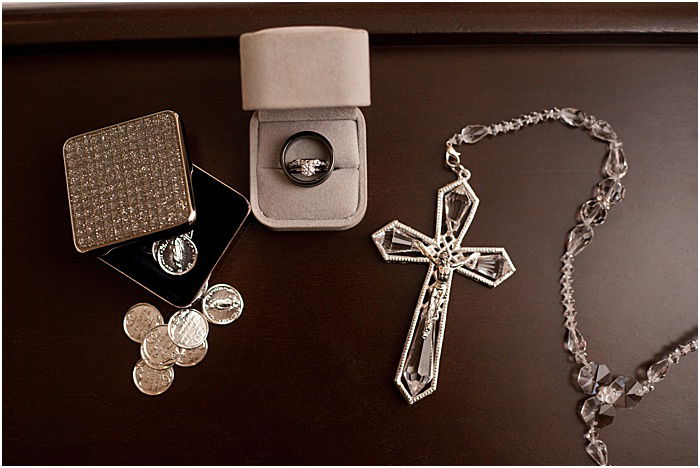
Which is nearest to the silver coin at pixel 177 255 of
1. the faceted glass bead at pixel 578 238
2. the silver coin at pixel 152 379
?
the silver coin at pixel 152 379

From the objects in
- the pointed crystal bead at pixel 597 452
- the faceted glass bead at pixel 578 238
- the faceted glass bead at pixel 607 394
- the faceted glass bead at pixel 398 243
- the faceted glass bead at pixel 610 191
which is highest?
the faceted glass bead at pixel 610 191

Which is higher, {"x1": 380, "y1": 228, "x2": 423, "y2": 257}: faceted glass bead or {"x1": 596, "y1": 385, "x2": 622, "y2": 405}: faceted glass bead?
{"x1": 380, "y1": 228, "x2": 423, "y2": 257}: faceted glass bead

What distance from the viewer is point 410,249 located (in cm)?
67

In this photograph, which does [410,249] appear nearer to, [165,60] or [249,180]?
[249,180]

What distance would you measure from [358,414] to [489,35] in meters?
0.48

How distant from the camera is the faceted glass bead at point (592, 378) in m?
0.67

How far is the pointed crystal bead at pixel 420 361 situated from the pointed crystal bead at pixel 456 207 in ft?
0.34

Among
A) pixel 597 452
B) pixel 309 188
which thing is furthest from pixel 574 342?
pixel 309 188

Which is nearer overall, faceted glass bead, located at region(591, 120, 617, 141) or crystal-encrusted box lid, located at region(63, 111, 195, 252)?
crystal-encrusted box lid, located at region(63, 111, 195, 252)

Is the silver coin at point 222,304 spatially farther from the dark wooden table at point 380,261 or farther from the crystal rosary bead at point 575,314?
the crystal rosary bead at point 575,314

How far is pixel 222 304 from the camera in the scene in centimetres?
66

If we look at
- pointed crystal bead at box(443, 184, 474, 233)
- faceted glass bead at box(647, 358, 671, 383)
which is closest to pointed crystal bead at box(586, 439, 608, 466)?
faceted glass bead at box(647, 358, 671, 383)

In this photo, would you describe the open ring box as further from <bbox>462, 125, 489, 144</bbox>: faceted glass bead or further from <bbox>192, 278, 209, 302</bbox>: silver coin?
<bbox>462, 125, 489, 144</bbox>: faceted glass bead

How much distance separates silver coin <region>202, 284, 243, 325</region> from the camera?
26.1 inches
